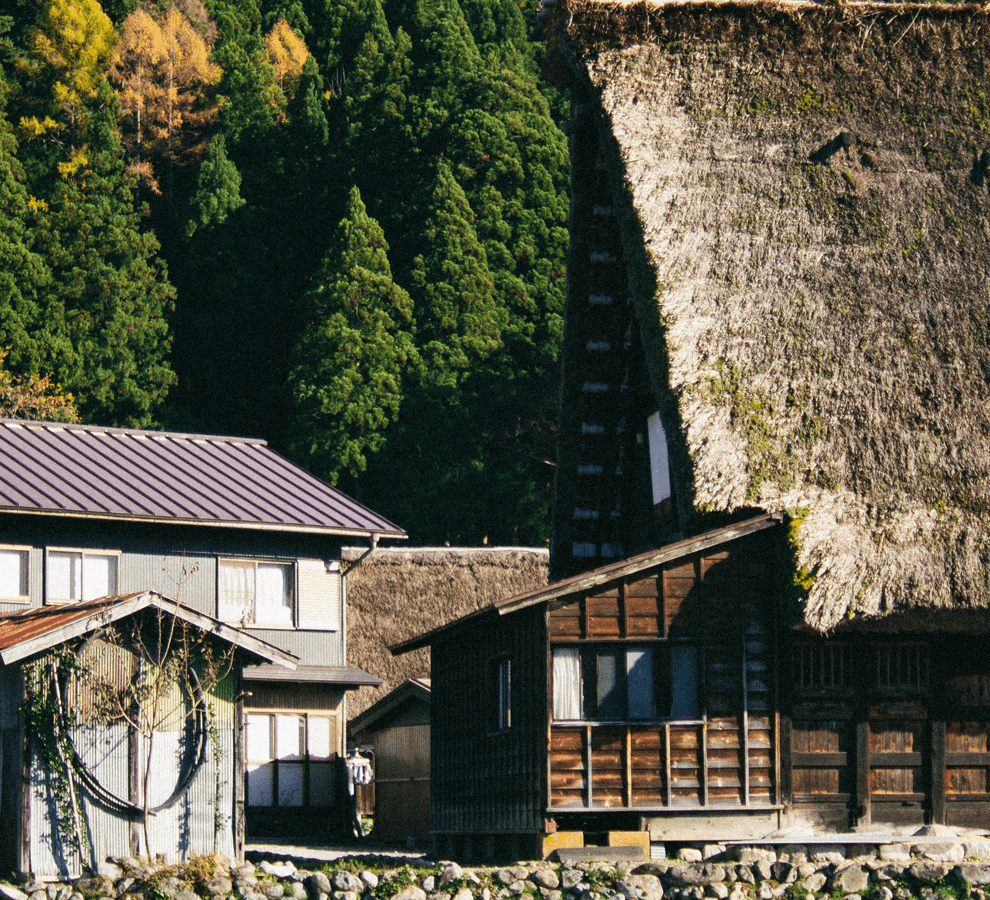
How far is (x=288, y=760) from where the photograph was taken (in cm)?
2202

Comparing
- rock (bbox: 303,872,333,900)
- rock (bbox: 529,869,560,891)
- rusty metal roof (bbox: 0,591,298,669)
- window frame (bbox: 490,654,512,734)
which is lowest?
rock (bbox: 303,872,333,900)

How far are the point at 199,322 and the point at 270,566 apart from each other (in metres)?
20.8

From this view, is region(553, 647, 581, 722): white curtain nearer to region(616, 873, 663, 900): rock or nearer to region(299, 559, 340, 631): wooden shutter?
region(616, 873, 663, 900): rock

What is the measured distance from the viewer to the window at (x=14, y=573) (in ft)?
66.9

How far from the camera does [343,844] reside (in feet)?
69.4

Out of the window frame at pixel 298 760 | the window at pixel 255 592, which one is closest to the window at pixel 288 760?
the window frame at pixel 298 760

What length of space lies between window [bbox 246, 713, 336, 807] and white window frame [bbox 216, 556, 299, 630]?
4.46ft

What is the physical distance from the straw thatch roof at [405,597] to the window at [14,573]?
696 cm

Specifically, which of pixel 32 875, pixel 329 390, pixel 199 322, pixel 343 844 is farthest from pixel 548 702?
pixel 199 322

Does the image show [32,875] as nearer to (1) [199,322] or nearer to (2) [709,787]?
(2) [709,787]

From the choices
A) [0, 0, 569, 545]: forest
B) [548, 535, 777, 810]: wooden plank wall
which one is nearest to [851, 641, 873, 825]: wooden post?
[548, 535, 777, 810]: wooden plank wall

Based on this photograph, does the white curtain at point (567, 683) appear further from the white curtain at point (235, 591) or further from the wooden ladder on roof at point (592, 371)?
the white curtain at point (235, 591)

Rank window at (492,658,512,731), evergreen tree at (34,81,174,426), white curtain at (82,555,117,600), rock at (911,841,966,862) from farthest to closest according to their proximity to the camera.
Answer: evergreen tree at (34,81,174,426) < white curtain at (82,555,117,600) < window at (492,658,512,731) < rock at (911,841,966,862)

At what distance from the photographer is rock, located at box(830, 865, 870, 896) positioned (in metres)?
13.2
